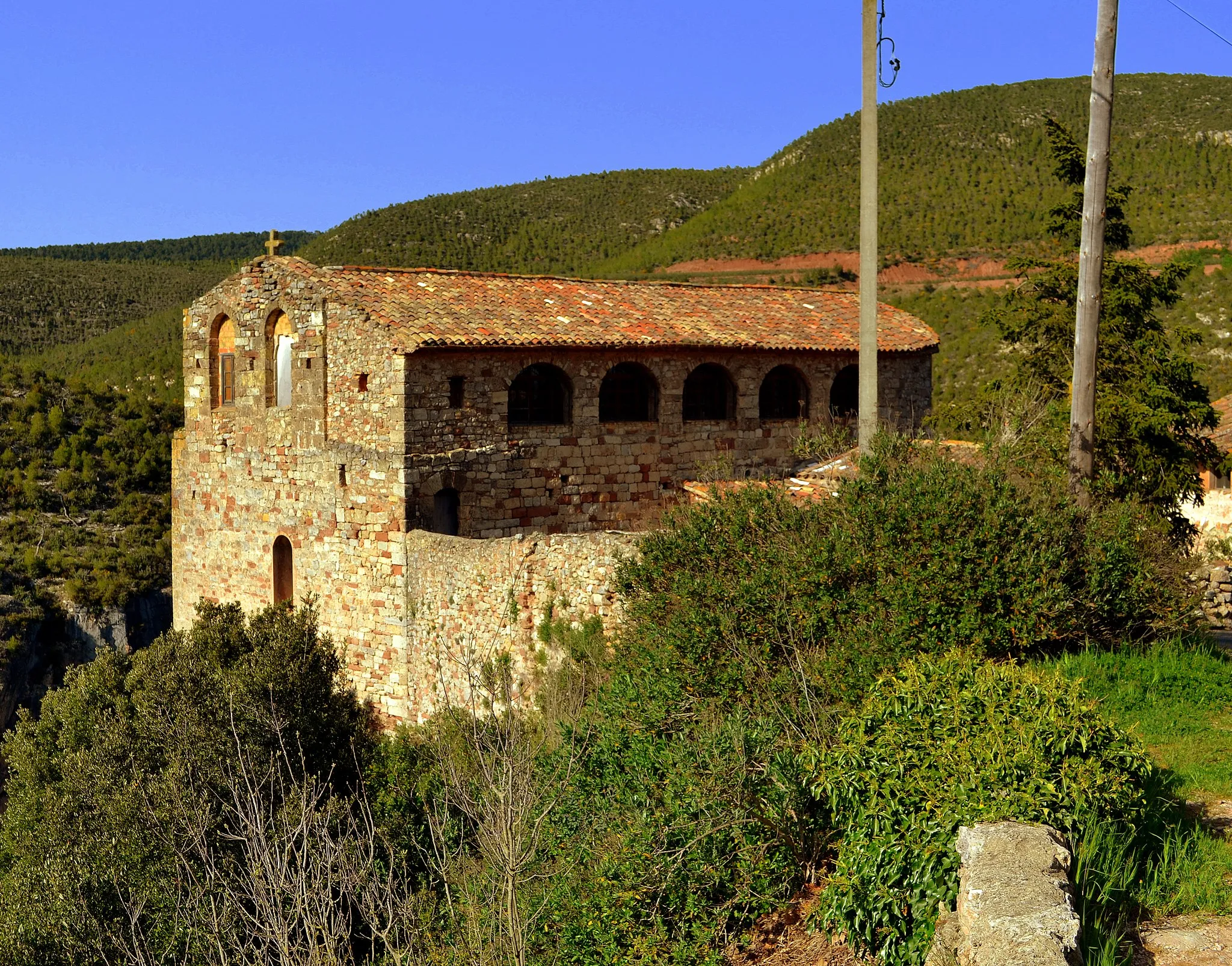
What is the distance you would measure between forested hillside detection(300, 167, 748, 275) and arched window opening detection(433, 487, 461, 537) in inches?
1411

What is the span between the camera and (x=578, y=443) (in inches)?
691

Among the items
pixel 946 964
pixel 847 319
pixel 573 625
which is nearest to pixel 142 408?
pixel 847 319

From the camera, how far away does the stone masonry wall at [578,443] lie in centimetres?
1627

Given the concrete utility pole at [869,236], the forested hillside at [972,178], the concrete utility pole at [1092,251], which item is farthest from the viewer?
the forested hillside at [972,178]

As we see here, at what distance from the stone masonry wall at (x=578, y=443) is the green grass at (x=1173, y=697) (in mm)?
6968

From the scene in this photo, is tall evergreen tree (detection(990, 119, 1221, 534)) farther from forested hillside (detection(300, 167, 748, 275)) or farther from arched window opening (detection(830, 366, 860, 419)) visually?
forested hillside (detection(300, 167, 748, 275))

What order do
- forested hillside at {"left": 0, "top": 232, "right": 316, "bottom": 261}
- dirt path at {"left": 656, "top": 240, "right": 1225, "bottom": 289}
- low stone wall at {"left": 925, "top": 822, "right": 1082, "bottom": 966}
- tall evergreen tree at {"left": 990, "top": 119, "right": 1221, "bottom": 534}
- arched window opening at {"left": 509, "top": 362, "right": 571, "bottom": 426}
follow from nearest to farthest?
low stone wall at {"left": 925, "top": 822, "right": 1082, "bottom": 966}, tall evergreen tree at {"left": 990, "top": 119, "right": 1221, "bottom": 534}, arched window opening at {"left": 509, "top": 362, "right": 571, "bottom": 426}, dirt path at {"left": 656, "top": 240, "right": 1225, "bottom": 289}, forested hillside at {"left": 0, "top": 232, "right": 316, "bottom": 261}

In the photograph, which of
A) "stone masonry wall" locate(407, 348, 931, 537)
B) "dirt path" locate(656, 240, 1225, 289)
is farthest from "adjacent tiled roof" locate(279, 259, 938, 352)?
"dirt path" locate(656, 240, 1225, 289)

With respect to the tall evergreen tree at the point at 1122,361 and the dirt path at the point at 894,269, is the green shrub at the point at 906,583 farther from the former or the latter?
the dirt path at the point at 894,269

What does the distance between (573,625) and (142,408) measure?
29.7 meters

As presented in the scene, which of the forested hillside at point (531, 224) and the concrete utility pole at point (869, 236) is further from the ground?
the forested hillside at point (531, 224)

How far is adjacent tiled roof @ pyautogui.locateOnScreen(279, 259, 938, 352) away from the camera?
54.8 feet

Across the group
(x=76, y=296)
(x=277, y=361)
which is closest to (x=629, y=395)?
(x=277, y=361)

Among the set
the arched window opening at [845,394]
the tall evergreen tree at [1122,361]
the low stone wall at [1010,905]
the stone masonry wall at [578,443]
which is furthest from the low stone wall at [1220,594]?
the low stone wall at [1010,905]
